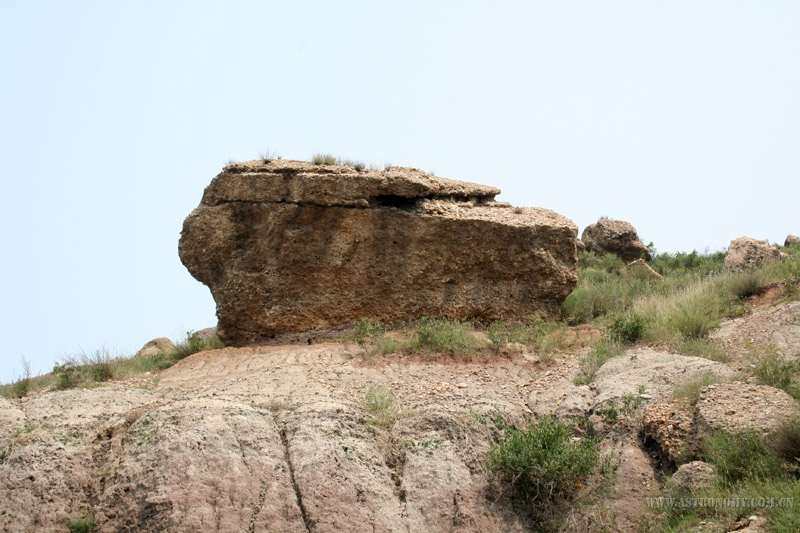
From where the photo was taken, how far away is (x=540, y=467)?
7.65m

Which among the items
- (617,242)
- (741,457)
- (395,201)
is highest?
(395,201)

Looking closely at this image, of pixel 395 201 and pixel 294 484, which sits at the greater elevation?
pixel 395 201

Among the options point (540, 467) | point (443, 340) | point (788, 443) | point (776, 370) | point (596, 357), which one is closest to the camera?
point (788, 443)

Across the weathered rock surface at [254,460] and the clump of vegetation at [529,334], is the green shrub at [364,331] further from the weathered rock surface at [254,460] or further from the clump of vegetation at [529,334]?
the weathered rock surface at [254,460]

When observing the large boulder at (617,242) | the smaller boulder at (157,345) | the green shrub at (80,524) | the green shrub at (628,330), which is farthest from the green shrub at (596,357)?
the large boulder at (617,242)

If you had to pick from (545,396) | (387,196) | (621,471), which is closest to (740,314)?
(545,396)

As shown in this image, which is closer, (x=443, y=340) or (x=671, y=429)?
(x=671, y=429)

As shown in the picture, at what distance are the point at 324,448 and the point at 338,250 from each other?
4191 millimetres

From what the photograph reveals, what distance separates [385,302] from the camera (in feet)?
38.3

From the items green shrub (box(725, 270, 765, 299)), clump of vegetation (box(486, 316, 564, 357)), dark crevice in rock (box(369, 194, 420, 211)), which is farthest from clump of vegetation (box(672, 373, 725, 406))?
dark crevice in rock (box(369, 194, 420, 211))

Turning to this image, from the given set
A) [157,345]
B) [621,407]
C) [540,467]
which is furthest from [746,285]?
[157,345]

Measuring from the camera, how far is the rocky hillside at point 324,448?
7297 millimetres

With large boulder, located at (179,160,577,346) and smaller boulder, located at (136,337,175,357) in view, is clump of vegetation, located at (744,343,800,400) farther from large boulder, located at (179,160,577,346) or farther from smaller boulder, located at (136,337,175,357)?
smaller boulder, located at (136,337,175,357)

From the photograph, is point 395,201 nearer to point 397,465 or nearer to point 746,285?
point 397,465
